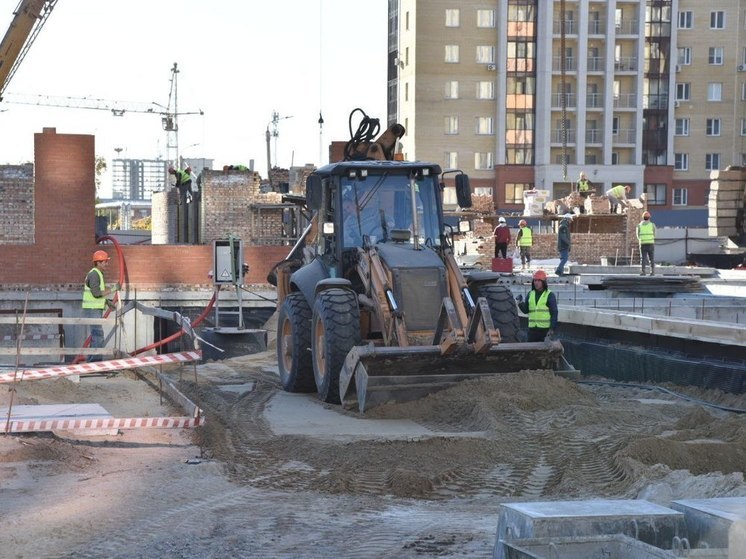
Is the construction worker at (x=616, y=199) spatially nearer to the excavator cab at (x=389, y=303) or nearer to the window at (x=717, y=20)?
the excavator cab at (x=389, y=303)

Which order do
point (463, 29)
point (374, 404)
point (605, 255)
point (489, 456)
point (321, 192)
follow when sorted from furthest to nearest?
point (463, 29) < point (605, 255) < point (321, 192) < point (374, 404) < point (489, 456)

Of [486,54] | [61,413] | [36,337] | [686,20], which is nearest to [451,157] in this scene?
[486,54]

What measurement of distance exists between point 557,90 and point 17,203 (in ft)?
172

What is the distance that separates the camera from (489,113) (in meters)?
71.6

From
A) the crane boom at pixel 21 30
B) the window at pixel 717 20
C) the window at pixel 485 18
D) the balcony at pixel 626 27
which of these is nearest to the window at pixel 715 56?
the window at pixel 717 20

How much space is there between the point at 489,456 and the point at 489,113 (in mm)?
62836

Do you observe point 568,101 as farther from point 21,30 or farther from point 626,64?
point 21,30

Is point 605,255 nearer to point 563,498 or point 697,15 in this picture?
point 563,498

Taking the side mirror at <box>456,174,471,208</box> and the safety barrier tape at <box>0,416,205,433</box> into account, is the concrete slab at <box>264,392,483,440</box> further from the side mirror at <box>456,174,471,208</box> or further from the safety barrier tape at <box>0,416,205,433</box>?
the side mirror at <box>456,174,471,208</box>

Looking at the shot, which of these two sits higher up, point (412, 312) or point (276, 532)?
point (412, 312)

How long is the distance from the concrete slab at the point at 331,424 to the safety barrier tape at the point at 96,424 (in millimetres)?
957

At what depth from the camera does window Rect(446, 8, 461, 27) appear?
229ft

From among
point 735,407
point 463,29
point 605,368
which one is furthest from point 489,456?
point 463,29

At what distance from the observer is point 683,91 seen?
75125 mm
